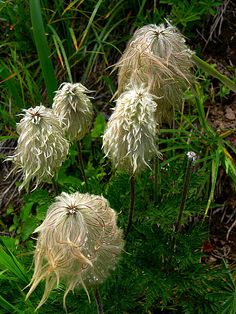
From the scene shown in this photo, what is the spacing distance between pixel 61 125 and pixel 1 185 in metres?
1.34

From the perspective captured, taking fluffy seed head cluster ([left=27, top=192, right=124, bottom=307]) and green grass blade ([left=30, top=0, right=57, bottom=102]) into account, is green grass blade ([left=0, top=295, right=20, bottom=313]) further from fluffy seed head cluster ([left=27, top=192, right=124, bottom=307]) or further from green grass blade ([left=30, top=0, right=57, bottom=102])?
green grass blade ([left=30, top=0, right=57, bottom=102])

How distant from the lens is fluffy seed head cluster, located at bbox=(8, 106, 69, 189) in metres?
1.57

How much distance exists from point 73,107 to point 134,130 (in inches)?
12.0

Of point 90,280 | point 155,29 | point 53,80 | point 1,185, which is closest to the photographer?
point 90,280

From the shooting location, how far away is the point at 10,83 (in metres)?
2.77

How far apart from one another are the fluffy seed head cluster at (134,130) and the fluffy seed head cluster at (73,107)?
0.23 m

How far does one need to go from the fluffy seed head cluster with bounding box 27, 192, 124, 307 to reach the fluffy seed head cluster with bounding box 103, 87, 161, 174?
15cm

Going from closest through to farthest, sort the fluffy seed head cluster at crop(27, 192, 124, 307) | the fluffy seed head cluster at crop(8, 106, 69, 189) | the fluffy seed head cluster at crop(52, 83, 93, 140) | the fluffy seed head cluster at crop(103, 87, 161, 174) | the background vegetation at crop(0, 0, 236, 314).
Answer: the fluffy seed head cluster at crop(27, 192, 124, 307)
the fluffy seed head cluster at crop(103, 87, 161, 174)
the fluffy seed head cluster at crop(8, 106, 69, 189)
the fluffy seed head cluster at crop(52, 83, 93, 140)
the background vegetation at crop(0, 0, 236, 314)

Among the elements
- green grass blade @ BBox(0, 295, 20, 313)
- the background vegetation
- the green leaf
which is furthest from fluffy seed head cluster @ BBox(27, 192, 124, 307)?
the green leaf

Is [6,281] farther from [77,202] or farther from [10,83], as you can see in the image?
[77,202]

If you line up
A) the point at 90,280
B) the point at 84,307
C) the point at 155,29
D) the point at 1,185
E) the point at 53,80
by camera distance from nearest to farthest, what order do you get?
the point at 90,280, the point at 155,29, the point at 84,307, the point at 53,80, the point at 1,185

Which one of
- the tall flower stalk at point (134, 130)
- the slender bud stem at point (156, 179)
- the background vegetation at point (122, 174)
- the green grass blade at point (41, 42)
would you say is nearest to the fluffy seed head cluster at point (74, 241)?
the tall flower stalk at point (134, 130)

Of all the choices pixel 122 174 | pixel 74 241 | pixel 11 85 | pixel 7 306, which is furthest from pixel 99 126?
pixel 74 241

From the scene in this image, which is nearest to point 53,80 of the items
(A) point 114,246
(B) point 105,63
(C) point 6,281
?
(B) point 105,63
